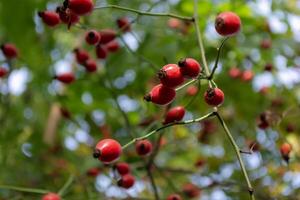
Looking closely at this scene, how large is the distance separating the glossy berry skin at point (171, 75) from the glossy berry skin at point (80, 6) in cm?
41

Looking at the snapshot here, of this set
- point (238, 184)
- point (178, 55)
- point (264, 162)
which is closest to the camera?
point (238, 184)

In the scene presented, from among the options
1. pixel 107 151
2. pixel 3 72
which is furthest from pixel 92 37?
pixel 3 72

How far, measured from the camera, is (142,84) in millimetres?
3250

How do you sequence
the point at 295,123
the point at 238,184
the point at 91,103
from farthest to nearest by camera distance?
the point at 295,123 < the point at 91,103 < the point at 238,184

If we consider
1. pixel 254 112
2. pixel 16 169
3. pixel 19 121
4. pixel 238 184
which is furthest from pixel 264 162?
pixel 19 121

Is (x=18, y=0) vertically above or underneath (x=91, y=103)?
above

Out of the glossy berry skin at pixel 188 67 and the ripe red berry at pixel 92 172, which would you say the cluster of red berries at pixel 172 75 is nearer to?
the glossy berry skin at pixel 188 67

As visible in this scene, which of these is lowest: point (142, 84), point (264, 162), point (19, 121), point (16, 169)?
point (264, 162)

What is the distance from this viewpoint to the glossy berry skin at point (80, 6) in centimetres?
184

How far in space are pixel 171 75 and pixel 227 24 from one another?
0.86ft

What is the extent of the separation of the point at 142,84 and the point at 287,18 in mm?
1158

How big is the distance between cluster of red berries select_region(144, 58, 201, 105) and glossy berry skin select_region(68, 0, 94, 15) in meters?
0.40

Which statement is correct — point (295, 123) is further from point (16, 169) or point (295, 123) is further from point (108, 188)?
point (16, 169)

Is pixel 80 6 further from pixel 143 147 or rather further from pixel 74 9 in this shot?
pixel 143 147
